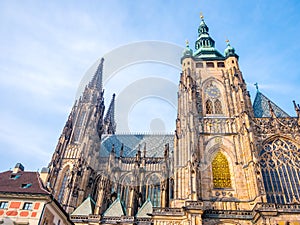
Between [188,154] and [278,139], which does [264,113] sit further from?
[188,154]

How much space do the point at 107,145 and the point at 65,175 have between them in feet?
33.9

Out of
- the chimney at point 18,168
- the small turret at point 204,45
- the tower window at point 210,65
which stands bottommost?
the chimney at point 18,168

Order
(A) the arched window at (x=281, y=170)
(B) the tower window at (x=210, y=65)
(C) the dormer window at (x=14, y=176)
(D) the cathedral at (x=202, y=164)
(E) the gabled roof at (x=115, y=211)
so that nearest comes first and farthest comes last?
1. (C) the dormer window at (x=14, y=176)
2. (D) the cathedral at (x=202, y=164)
3. (A) the arched window at (x=281, y=170)
4. (E) the gabled roof at (x=115, y=211)
5. (B) the tower window at (x=210, y=65)

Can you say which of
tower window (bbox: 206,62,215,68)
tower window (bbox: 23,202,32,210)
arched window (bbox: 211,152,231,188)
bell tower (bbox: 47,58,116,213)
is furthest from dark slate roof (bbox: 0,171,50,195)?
tower window (bbox: 206,62,215,68)

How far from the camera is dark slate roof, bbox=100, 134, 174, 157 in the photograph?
4334cm

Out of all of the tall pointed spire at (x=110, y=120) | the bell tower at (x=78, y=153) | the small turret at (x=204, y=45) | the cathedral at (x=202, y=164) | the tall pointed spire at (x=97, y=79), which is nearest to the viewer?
the cathedral at (x=202, y=164)

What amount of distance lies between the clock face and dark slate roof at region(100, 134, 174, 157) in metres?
13.5

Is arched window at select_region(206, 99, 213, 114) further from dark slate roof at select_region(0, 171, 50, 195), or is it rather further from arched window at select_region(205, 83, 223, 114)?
dark slate roof at select_region(0, 171, 50, 195)

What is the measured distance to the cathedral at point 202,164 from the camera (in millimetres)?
22672

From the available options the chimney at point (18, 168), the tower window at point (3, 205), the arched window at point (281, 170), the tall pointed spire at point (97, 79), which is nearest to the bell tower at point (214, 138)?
the arched window at point (281, 170)

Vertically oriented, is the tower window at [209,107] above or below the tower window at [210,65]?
below

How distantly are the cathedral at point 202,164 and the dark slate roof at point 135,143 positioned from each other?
1.29 ft

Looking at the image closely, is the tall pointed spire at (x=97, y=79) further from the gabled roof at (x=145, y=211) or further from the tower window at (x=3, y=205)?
the tower window at (x=3, y=205)

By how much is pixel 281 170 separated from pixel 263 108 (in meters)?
8.79
